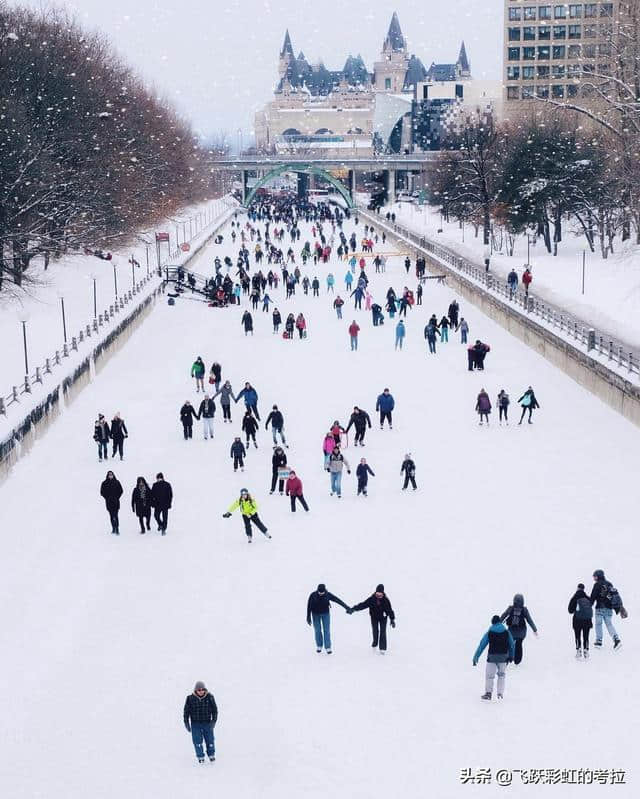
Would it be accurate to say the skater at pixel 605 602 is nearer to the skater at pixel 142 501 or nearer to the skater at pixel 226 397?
the skater at pixel 142 501

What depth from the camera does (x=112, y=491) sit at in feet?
48.5

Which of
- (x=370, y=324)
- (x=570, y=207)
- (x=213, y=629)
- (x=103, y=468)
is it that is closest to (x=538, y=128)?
(x=570, y=207)

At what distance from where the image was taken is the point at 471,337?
33.7 m

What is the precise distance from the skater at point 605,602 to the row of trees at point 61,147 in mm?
25531

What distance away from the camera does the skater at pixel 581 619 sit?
10701 millimetres

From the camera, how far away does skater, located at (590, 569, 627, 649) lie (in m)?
11.0

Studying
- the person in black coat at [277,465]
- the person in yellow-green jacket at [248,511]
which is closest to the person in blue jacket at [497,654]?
the person in yellow-green jacket at [248,511]

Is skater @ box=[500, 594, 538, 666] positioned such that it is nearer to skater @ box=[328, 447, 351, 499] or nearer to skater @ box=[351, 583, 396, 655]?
skater @ box=[351, 583, 396, 655]

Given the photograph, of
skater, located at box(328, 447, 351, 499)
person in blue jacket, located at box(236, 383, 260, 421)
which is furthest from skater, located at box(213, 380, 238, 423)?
skater, located at box(328, 447, 351, 499)

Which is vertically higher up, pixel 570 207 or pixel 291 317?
pixel 570 207

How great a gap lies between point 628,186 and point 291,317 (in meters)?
14.6

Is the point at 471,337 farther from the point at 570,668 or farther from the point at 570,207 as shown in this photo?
the point at 570,668

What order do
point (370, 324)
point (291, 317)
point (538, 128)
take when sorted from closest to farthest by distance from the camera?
point (291, 317) < point (370, 324) < point (538, 128)

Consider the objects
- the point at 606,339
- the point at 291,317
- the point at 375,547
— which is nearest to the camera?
the point at 375,547
